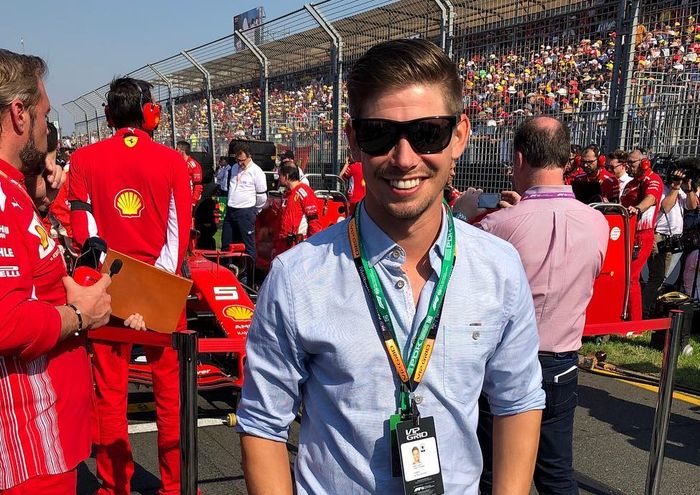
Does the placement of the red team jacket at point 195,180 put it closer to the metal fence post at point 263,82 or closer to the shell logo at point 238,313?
the metal fence post at point 263,82

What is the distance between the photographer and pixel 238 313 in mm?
4516

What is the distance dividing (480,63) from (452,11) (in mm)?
939

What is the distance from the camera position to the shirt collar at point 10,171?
1.83 m

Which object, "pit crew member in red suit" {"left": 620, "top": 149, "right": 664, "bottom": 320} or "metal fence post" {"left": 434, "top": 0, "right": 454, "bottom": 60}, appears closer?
"pit crew member in red suit" {"left": 620, "top": 149, "right": 664, "bottom": 320}

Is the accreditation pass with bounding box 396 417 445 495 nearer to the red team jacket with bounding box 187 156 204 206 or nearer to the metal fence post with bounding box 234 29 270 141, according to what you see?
the red team jacket with bounding box 187 156 204 206

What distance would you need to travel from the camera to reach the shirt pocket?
52.7 inches

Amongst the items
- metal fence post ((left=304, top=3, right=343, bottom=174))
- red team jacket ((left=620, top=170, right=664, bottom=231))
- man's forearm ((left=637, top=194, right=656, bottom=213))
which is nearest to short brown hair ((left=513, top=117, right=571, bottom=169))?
man's forearm ((left=637, top=194, right=656, bottom=213))

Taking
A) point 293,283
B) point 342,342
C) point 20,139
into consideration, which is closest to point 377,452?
point 342,342

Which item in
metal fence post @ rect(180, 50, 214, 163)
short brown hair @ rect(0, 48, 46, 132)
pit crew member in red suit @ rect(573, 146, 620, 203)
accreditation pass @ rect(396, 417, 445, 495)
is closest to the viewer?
accreditation pass @ rect(396, 417, 445, 495)

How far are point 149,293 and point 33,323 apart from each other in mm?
884

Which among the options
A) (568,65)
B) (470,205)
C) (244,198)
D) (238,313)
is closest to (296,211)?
(244,198)

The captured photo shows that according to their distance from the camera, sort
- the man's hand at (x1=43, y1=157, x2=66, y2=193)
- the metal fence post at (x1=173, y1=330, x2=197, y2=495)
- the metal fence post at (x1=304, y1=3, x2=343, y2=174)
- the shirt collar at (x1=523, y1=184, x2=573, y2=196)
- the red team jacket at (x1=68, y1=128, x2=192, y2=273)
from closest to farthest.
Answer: the metal fence post at (x1=173, y1=330, x2=197, y2=495), the shirt collar at (x1=523, y1=184, x2=573, y2=196), the man's hand at (x1=43, y1=157, x2=66, y2=193), the red team jacket at (x1=68, y1=128, x2=192, y2=273), the metal fence post at (x1=304, y1=3, x2=343, y2=174)

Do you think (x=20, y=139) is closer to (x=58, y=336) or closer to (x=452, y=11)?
(x=58, y=336)

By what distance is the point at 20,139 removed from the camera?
187cm
